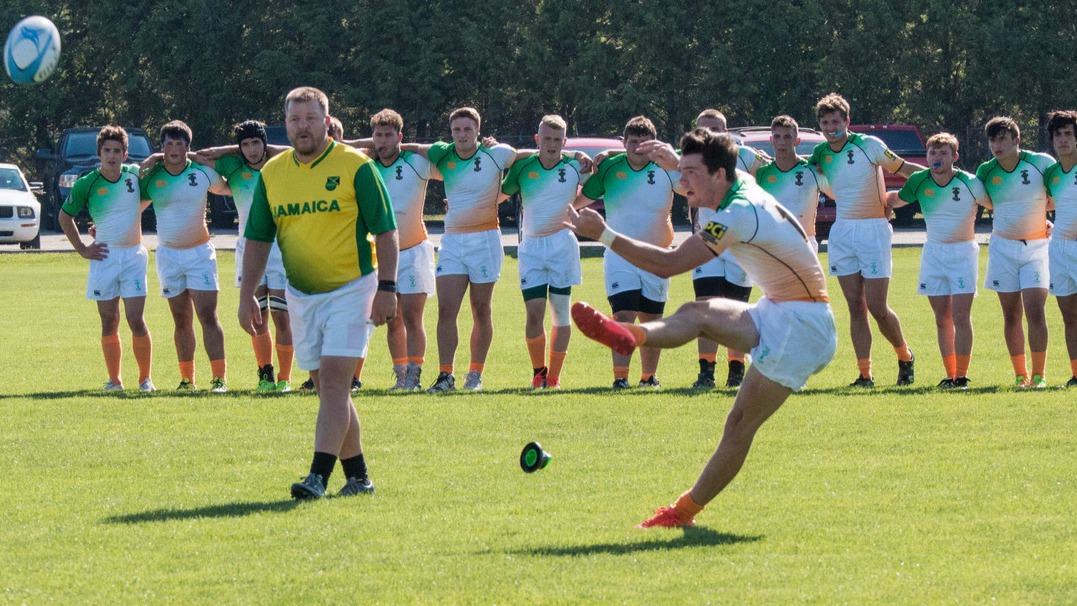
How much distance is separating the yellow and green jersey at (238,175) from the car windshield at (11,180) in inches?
861

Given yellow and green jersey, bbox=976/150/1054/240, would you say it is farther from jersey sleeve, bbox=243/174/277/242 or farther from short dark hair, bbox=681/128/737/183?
jersey sleeve, bbox=243/174/277/242

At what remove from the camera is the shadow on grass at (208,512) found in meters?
8.23

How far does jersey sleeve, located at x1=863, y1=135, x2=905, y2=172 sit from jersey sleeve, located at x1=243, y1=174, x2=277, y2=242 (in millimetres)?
6519

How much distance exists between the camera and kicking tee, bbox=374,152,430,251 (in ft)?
44.9

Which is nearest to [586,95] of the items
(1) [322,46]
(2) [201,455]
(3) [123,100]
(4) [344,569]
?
(1) [322,46]

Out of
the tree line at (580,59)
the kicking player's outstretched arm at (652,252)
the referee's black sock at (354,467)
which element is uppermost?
the tree line at (580,59)

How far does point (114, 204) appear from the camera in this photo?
547 inches

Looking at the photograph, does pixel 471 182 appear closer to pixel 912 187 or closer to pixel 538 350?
pixel 538 350

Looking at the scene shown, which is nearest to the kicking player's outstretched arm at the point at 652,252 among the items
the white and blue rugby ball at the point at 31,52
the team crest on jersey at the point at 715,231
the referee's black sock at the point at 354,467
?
the team crest on jersey at the point at 715,231

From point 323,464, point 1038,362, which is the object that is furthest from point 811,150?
point 323,464

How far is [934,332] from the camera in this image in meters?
18.2

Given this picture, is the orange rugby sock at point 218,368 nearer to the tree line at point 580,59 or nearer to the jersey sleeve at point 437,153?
the jersey sleeve at point 437,153

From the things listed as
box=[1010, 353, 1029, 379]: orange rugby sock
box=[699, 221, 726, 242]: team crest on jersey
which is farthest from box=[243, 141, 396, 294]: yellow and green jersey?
Answer: box=[1010, 353, 1029, 379]: orange rugby sock

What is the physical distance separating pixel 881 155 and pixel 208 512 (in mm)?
7451
